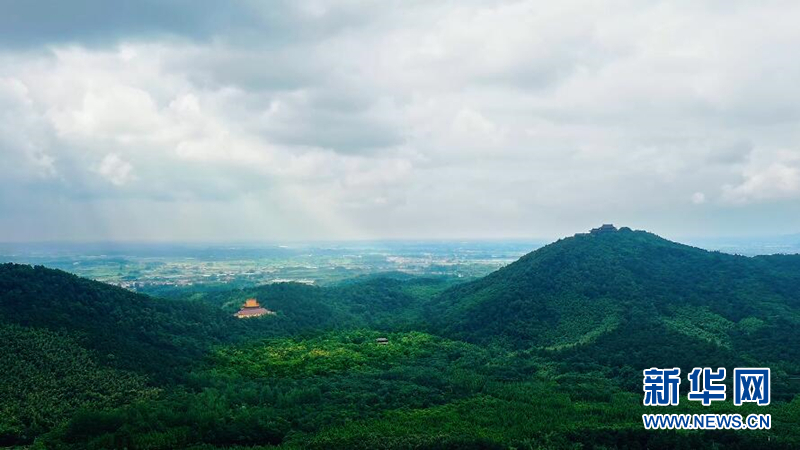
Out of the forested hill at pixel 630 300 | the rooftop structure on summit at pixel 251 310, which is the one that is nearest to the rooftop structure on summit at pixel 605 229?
the forested hill at pixel 630 300

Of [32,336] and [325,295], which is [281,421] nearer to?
[32,336]

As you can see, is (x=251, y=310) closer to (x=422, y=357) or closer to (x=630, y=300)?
(x=422, y=357)

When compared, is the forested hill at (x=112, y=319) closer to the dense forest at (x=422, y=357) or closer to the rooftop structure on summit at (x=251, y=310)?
the dense forest at (x=422, y=357)

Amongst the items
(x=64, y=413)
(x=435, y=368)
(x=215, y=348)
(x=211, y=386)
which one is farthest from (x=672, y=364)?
(x=64, y=413)

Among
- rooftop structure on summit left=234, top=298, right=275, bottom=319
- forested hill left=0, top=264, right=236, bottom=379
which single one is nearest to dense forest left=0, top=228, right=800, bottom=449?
forested hill left=0, top=264, right=236, bottom=379

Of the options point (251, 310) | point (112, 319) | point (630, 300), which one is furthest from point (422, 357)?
point (251, 310)

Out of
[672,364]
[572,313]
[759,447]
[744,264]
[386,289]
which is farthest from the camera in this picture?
[386,289]
